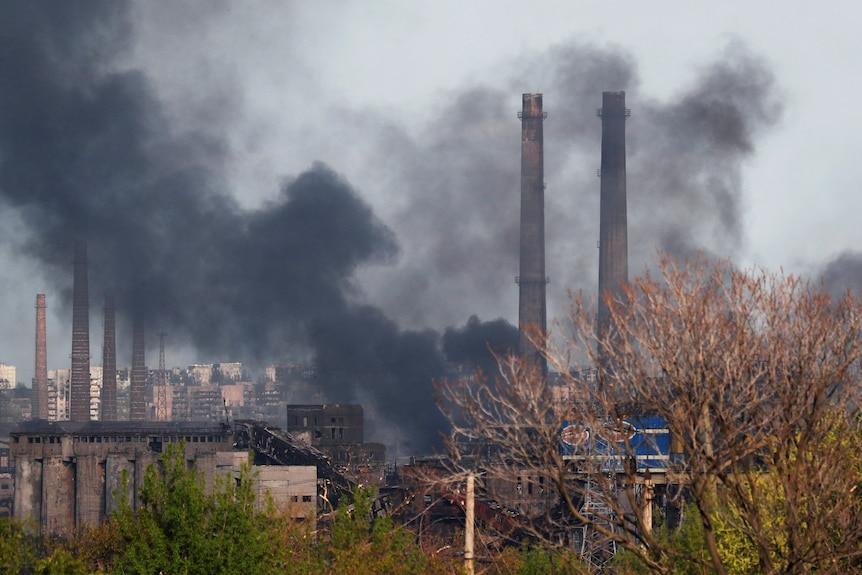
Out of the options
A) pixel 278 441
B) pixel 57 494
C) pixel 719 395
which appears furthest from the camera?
pixel 278 441

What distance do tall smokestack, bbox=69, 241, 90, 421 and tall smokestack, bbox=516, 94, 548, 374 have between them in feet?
118

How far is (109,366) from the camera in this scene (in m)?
122

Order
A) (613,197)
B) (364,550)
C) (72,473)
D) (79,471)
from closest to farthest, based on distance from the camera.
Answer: (364,550) < (79,471) < (72,473) < (613,197)

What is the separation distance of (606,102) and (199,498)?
96596 mm

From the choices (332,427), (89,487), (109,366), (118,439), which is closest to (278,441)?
(118,439)

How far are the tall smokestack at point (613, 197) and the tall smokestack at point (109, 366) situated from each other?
1716 inches

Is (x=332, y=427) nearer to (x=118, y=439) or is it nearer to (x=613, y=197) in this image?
(x=118, y=439)

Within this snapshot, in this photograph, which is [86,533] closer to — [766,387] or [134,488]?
[134,488]

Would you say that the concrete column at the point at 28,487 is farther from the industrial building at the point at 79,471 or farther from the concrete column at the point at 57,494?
the concrete column at the point at 57,494

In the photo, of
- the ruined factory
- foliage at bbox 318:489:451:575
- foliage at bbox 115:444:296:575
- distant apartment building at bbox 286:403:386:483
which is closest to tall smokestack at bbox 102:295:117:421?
the ruined factory

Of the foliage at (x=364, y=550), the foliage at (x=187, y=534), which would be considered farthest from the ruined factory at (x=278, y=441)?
the foliage at (x=364, y=550)

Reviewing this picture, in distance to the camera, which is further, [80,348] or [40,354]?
[40,354]

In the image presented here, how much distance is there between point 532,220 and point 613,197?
6.84 meters

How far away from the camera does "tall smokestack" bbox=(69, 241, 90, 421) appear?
11481 centimetres
